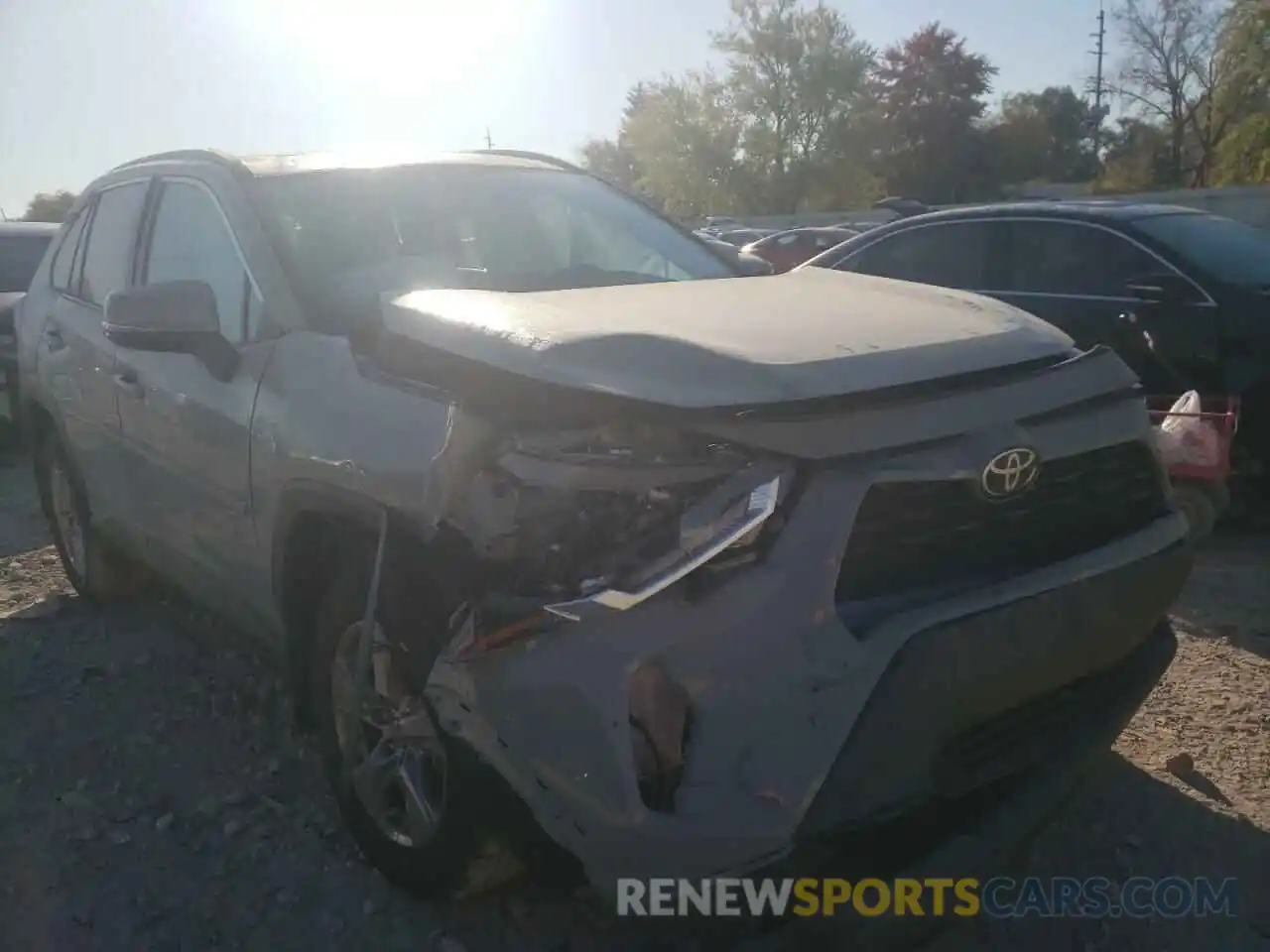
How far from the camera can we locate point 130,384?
13.2 feet

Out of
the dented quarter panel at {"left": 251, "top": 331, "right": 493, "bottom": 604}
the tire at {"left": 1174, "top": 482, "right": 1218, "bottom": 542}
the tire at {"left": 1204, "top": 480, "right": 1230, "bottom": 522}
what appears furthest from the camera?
the tire at {"left": 1204, "top": 480, "right": 1230, "bottom": 522}

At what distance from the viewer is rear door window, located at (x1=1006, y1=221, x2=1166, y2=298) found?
6.27 meters

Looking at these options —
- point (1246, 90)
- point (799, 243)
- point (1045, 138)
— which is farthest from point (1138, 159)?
point (799, 243)

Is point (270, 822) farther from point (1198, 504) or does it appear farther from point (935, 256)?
point (935, 256)

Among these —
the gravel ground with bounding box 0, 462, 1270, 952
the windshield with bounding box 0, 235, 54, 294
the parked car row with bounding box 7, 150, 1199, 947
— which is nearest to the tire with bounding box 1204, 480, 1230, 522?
the gravel ground with bounding box 0, 462, 1270, 952

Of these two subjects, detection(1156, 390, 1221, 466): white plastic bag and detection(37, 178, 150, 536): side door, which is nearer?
detection(1156, 390, 1221, 466): white plastic bag

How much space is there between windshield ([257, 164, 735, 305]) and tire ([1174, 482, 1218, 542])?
5.25ft

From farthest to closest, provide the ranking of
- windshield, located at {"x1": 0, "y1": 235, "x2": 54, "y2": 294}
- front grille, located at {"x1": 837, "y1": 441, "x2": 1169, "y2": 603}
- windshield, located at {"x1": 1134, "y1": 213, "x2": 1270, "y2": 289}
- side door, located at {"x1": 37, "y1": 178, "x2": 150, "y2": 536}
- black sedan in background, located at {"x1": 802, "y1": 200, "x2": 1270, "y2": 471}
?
windshield, located at {"x1": 0, "y1": 235, "x2": 54, "y2": 294}, windshield, located at {"x1": 1134, "y1": 213, "x2": 1270, "y2": 289}, black sedan in background, located at {"x1": 802, "y1": 200, "x2": 1270, "y2": 471}, side door, located at {"x1": 37, "y1": 178, "x2": 150, "y2": 536}, front grille, located at {"x1": 837, "y1": 441, "x2": 1169, "y2": 603}

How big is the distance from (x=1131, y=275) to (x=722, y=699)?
504 cm

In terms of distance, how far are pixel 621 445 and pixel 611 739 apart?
0.53 m

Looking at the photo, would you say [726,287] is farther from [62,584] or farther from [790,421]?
[62,584]

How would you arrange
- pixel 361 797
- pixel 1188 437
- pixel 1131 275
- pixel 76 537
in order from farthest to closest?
pixel 1131 275 < pixel 76 537 < pixel 1188 437 < pixel 361 797

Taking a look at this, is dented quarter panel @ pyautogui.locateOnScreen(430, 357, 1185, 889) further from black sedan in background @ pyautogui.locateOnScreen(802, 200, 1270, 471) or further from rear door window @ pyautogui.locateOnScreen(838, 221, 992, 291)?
rear door window @ pyautogui.locateOnScreen(838, 221, 992, 291)

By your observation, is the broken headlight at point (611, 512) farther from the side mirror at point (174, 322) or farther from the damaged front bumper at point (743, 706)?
the side mirror at point (174, 322)
